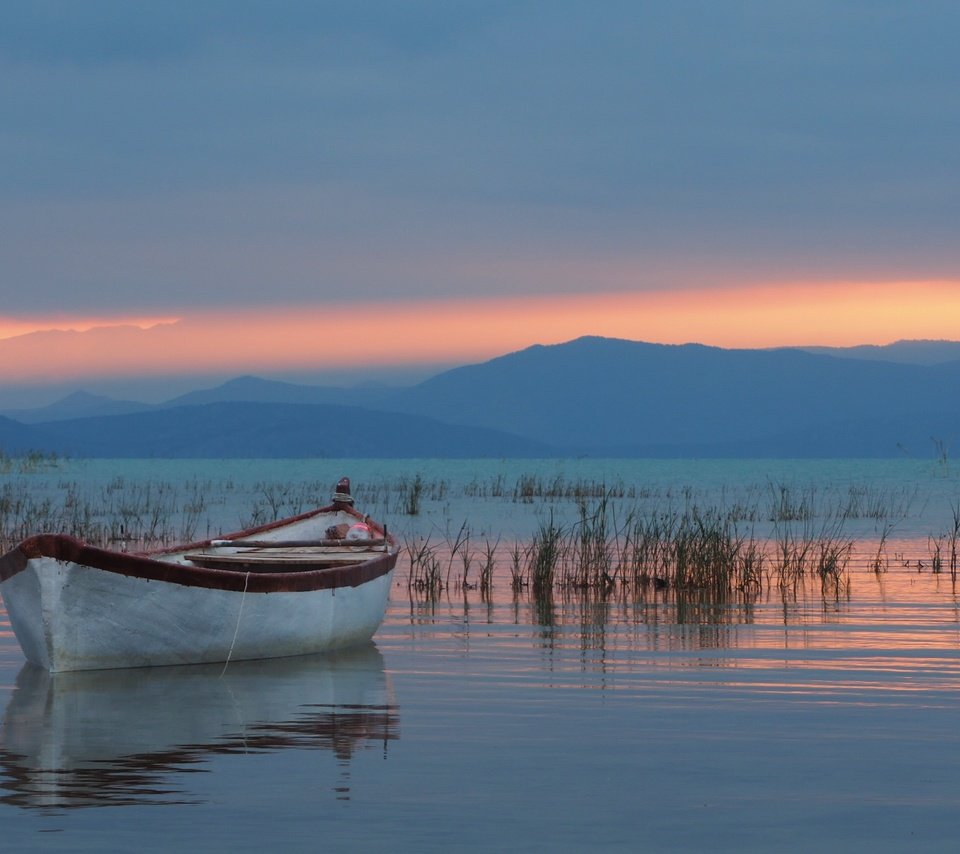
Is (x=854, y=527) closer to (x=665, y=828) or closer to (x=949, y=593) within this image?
(x=949, y=593)

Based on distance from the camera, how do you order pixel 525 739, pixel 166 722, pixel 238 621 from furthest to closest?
pixel 238 621, pixel 166 722, pixel 525 739

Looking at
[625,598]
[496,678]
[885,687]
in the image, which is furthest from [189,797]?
[625,598]

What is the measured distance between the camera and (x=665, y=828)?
733 centimetres

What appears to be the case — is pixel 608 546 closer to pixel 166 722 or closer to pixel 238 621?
pixel 238 621

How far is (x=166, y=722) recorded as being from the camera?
10312 mm

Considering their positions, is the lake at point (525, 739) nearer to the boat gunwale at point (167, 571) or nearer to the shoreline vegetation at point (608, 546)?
the boat gunwale at point (167, 571)

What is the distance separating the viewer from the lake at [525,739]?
731cm

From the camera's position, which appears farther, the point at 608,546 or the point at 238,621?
the point at 608,546

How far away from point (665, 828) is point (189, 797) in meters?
2.46

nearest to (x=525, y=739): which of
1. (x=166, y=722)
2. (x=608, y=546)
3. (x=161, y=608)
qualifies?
(x=166, y=722)

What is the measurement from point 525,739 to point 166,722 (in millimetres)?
2529

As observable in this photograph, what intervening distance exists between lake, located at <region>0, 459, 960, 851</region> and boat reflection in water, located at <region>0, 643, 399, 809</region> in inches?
1.2

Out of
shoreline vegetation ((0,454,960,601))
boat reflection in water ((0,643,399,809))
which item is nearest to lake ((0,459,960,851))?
boat reflection in water ((0,643,399,809))

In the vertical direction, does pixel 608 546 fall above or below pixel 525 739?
above
